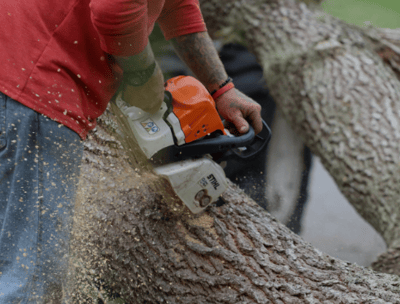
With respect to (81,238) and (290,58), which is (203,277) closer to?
(81,238)

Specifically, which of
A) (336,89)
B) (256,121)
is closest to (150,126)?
(256,121)

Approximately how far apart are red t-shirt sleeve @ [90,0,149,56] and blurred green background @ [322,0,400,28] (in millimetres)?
4039

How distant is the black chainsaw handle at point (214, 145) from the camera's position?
3.92 feet

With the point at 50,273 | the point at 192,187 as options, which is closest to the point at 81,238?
the point at 50,273

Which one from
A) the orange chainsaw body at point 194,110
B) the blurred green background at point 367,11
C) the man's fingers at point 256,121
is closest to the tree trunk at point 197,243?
the orange chainsaw body at point 194,110

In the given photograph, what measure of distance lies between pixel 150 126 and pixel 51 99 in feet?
1.29

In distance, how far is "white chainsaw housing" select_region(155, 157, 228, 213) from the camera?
121cm

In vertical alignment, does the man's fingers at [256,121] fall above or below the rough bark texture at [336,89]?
above

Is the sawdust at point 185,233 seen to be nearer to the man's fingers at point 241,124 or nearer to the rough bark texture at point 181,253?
the rough bark texture at point 181,253

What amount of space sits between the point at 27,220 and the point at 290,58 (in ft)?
7.77

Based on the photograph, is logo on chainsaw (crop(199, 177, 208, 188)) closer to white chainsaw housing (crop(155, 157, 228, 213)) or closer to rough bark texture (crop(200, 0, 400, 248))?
white chainsaw housing (crop(155, 157, 228, 213))

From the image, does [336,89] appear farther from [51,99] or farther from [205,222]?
[51,99]

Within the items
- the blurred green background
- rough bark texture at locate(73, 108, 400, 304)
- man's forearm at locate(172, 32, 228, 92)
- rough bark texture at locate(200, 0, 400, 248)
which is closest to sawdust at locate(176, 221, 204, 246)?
rough bark texture at locate(73, 108, 400, 304)

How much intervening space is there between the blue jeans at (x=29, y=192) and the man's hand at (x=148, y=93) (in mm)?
244
